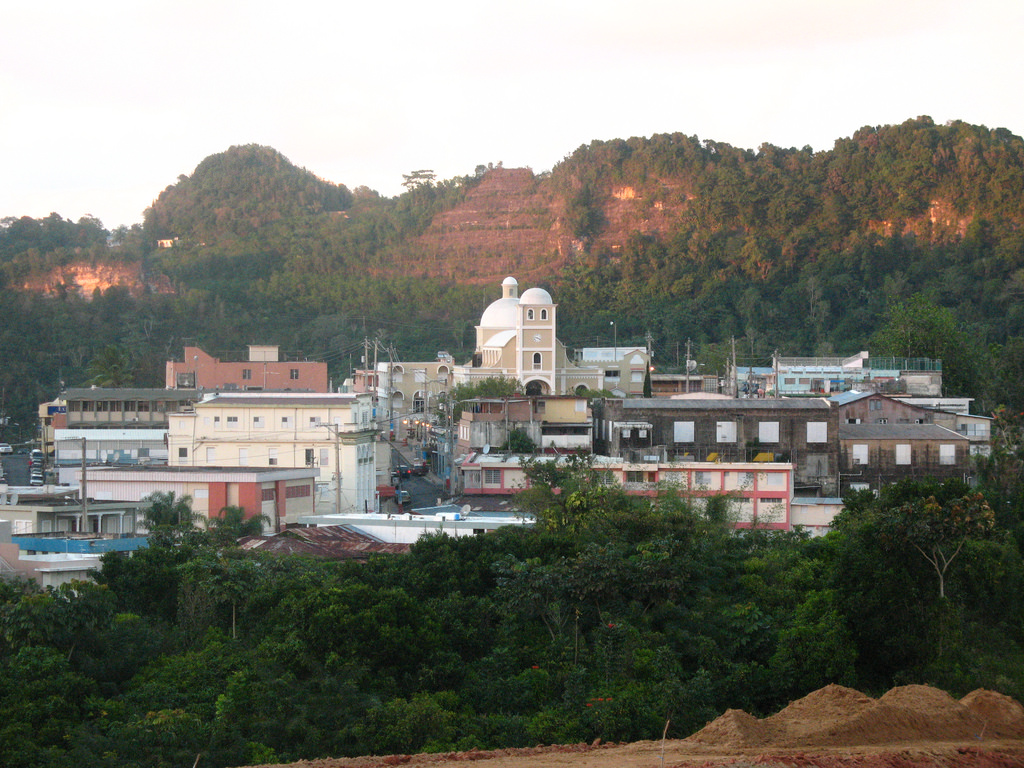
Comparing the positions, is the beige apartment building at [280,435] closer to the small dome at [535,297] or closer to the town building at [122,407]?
the town building at [122,407]

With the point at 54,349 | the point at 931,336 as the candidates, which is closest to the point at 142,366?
the point at 54,349

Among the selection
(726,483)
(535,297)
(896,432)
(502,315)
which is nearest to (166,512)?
(726,483)

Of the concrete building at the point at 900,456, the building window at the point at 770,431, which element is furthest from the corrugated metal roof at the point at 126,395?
the concrete building at the point at 900,456

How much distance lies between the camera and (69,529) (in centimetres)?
2580

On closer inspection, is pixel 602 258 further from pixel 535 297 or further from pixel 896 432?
pixel 896 432

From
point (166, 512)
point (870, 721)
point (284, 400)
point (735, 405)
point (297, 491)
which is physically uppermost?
point (284, 400)

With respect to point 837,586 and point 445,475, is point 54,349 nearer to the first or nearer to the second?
point 445,475

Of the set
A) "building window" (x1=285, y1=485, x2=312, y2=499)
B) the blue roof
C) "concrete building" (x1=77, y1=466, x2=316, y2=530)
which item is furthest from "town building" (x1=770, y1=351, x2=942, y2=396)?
"concrete building" (x1=77, y1=466, x2=316, y2=530)

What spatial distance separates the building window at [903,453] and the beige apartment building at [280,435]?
15072mm

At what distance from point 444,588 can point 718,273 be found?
68.4 meters

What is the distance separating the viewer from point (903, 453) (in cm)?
3544

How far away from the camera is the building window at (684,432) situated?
36.2m

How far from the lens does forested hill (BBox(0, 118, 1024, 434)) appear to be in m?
76.6

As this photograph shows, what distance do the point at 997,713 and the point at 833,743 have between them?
2.55m
